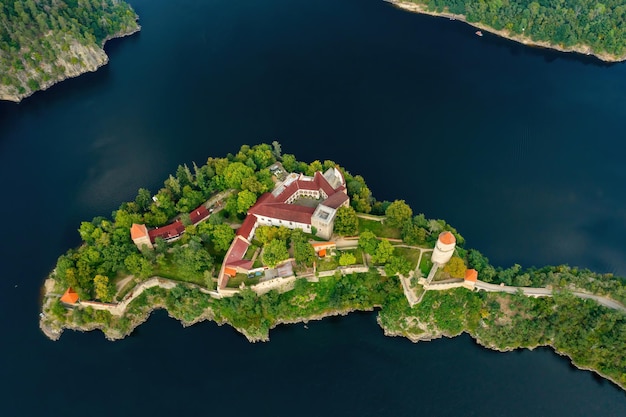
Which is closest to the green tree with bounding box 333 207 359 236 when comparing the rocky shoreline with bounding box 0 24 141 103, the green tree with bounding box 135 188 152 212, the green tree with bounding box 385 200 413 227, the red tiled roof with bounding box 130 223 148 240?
the green tree with bounding box 385 200 413 227

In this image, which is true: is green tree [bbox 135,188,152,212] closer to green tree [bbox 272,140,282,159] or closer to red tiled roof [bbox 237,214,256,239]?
red tiled roof [bbox 237,214,256,239]

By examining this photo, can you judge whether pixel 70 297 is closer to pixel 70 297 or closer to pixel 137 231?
pixel 70 297

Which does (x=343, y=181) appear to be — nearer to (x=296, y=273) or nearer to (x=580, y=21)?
(x=296, y=273)

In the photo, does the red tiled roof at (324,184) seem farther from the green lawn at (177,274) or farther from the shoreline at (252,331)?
the green lawn at (177,274)

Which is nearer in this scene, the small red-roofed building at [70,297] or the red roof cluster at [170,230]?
the small red-roofed building at [70,297]

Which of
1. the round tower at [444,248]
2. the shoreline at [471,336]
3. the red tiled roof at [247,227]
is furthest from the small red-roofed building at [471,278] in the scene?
the red tiled roof at [247,227]

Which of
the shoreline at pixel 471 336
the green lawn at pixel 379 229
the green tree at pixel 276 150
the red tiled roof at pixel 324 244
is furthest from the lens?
the green tree at pixel 276 150
